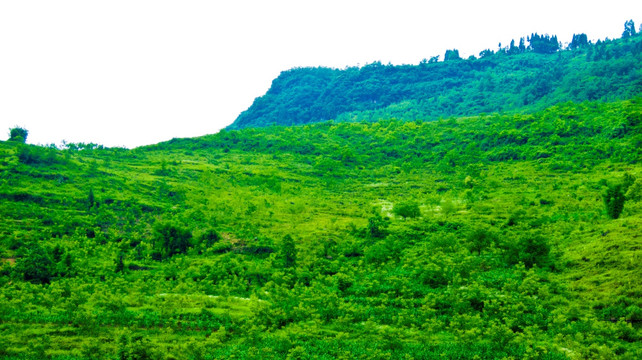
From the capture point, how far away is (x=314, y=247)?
43.6 meters

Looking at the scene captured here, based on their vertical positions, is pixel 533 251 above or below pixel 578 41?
below

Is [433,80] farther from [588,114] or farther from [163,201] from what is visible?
[163,201]

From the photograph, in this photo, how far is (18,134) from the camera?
7425 cm

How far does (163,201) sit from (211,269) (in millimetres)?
25930

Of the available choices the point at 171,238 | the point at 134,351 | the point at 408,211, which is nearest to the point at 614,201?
the point at 408,211

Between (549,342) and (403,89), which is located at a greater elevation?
(403,89)

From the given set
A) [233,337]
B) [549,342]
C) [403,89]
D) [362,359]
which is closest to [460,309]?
[549,342]

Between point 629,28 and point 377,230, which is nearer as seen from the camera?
point 377,230

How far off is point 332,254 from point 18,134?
58823 mm

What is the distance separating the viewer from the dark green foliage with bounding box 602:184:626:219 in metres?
35.5

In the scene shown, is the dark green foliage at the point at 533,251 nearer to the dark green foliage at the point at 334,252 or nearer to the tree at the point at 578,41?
the dark green foliage at the point at 334,252

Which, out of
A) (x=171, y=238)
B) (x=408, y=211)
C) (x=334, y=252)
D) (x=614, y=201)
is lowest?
(x=334, y=252)

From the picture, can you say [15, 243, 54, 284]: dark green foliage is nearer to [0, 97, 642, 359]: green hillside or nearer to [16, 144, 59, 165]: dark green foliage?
[0, 97, 642, 359]: green hillside

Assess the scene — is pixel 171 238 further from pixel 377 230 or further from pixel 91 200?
pixel 377 230
